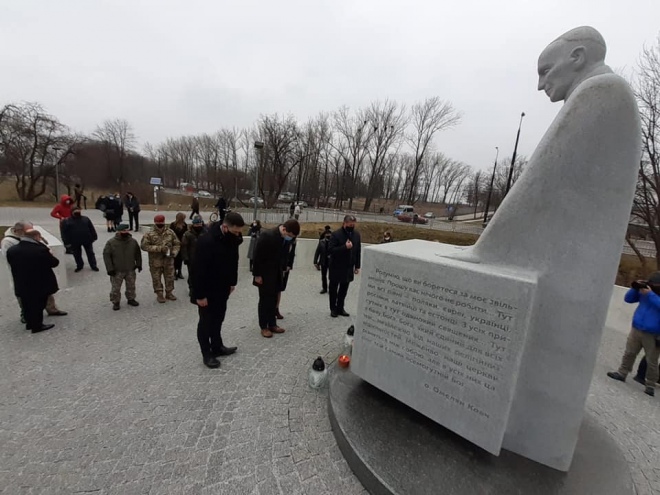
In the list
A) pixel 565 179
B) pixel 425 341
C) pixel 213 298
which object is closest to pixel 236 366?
pixel 213 298

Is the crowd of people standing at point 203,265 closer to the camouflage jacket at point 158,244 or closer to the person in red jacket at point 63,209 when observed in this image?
the camouflage jacket at point 158,244

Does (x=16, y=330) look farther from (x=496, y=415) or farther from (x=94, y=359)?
(x=496, y=415)

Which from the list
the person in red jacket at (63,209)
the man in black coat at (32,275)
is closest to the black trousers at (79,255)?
the person in red jacket at (63,209)

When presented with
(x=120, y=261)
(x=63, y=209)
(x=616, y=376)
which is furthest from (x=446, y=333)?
(x=63, y=209)

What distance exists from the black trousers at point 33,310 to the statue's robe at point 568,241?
20.8 ft

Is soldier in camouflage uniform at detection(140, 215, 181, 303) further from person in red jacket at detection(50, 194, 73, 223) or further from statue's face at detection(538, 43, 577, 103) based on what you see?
statue's face at detection(538, 43, 577, 103)

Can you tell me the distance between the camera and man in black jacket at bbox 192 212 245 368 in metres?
3.78

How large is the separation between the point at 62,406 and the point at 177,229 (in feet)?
16.3

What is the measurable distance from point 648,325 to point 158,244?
831cm

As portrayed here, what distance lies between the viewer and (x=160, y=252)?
6.36m

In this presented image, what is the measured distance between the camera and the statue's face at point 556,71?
2410 millimetres

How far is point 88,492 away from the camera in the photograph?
7.45 ft

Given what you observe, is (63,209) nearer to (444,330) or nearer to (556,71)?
(444,330)

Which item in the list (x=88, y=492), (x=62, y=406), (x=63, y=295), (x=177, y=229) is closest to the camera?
(x=88, y=492)
